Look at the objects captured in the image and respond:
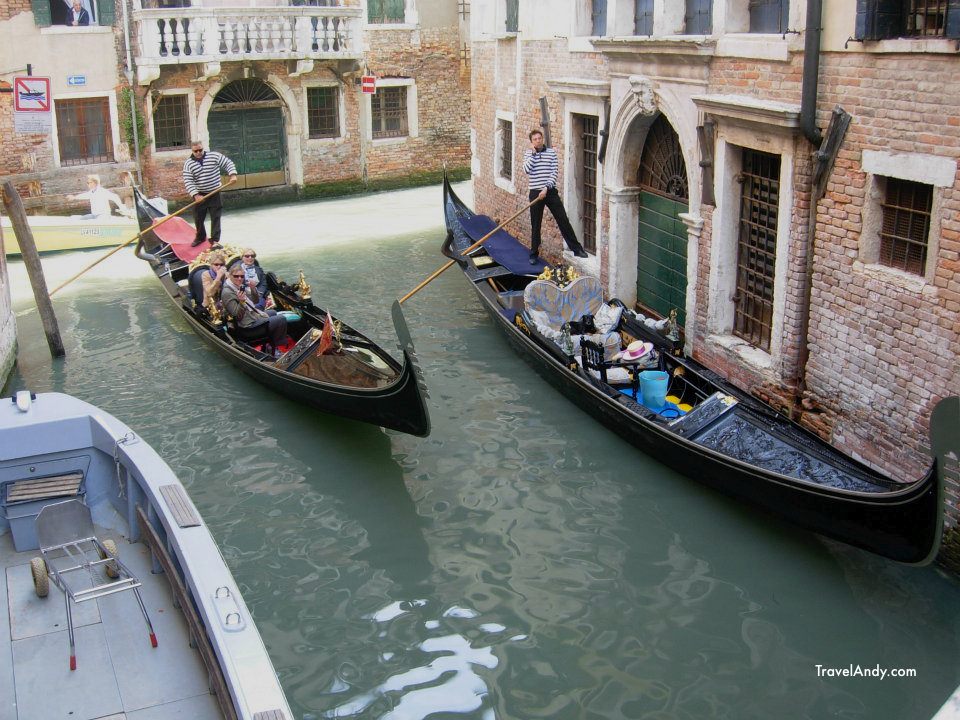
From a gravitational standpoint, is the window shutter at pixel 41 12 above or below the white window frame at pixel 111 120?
above

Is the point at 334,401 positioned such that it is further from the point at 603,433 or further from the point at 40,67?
the point at 40,67

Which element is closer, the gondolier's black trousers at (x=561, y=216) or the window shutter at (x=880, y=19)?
the window shutter at (x=880, y=19)

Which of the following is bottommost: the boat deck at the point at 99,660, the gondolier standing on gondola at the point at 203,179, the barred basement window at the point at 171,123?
the boat deck at the point at 99,660

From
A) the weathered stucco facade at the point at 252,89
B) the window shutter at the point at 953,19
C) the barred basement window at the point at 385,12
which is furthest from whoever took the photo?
the barred basement window at the point at 385,12

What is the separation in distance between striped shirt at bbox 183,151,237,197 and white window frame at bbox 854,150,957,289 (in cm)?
588

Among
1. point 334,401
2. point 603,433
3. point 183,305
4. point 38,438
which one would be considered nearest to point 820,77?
point 603,433

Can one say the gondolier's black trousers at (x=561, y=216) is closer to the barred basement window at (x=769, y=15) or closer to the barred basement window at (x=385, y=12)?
the barred basement window at (x=769, y=15)

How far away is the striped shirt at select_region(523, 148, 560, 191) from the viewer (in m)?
7.82

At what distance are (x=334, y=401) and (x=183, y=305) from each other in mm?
2374

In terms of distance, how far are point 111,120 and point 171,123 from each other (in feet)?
2.72

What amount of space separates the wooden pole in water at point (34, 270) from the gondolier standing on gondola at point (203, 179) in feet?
6.09

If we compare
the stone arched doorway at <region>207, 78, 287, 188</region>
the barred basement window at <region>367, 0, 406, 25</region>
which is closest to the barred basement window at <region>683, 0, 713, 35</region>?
the stone arched doorway at <region>207, 78, 287, 188</region>

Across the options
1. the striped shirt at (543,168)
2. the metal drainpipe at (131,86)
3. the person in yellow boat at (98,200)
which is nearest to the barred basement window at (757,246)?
the striped shirt at (543,168)

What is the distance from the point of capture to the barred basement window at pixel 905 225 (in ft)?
13.9
